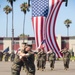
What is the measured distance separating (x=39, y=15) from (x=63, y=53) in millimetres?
4445

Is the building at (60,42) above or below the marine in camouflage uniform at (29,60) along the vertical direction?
below

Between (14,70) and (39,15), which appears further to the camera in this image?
(39,15)

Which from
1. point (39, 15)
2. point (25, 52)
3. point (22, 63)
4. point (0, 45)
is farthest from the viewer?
point (0, 45)

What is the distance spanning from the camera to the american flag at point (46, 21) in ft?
77.3

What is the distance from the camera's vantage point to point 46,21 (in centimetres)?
2658

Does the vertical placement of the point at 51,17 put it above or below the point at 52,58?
above

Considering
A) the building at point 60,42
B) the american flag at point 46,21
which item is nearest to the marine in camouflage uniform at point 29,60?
the american flag at point 46,21

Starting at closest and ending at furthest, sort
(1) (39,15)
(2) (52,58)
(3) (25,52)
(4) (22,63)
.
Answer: (3) (25,52) → (4) (22,63) → (1) (39,15) → (2) (52,58)

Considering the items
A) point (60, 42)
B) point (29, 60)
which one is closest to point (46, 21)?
point (29, 60)

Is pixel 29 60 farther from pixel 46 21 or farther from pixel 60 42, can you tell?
pixel 60 42

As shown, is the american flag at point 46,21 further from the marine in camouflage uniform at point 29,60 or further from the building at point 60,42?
the building at point 60,42

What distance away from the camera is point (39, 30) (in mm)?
25266

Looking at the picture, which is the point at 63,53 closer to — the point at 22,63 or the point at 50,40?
the point at 50,40

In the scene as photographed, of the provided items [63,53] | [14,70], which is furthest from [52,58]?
[14,70]
